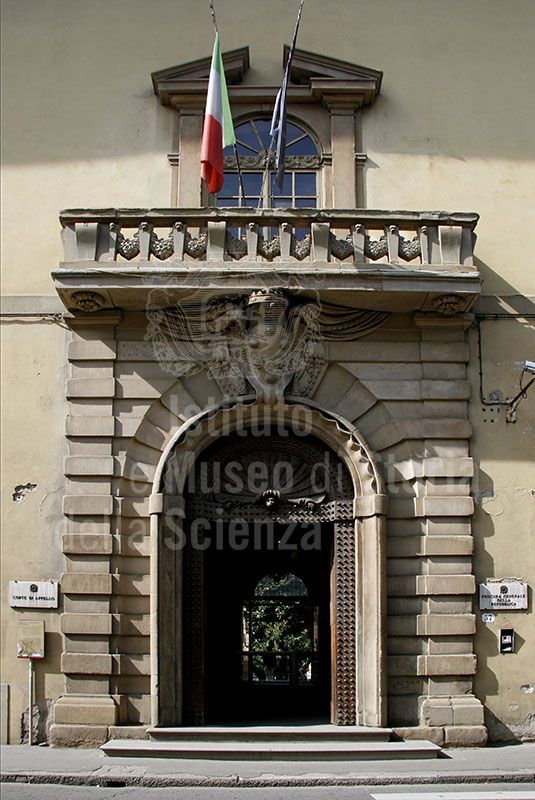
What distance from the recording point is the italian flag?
12.2 m

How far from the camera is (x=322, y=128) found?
13945 millimetres

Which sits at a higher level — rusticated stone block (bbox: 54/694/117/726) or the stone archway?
the stone archway

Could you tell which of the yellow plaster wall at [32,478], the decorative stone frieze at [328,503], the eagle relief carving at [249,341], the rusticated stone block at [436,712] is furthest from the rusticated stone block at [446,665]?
the yellow plaster wall at [32,478]

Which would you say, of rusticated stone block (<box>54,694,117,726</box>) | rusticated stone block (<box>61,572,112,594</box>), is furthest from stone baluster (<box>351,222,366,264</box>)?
rusticated stone block (<box>54,694,117,726</box>)

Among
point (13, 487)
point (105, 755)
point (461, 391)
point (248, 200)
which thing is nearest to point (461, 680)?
point (461, 391)

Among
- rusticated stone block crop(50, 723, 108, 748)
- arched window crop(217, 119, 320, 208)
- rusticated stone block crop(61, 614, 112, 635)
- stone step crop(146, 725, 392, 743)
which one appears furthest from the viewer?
arched window crop(217, 119, 320, 208)

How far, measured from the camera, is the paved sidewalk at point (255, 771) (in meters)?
10.1

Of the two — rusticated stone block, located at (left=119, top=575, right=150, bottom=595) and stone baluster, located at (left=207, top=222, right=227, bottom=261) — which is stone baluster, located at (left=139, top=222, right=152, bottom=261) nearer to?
stone baluster, located at (left=207, top=222, right=227, bottom=261)

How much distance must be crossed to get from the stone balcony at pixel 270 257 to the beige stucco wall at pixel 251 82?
1.09 meters

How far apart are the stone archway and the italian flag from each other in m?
3.15

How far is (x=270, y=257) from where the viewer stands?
1231cm

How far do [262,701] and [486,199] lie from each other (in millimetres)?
8961

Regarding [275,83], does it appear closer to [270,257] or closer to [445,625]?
[270,257]

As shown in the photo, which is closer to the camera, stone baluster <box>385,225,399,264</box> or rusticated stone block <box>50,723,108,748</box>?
rusticated stone block <box>50,723,108,748</box>
